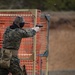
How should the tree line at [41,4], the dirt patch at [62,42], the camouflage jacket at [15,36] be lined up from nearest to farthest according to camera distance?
the camouflage jacket at [15,36], the dirt patch at [62,42], the tree line at [41,4]

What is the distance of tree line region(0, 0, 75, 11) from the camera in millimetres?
26719

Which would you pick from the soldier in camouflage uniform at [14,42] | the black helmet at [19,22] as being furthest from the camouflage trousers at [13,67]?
the black helmet at [19,22]

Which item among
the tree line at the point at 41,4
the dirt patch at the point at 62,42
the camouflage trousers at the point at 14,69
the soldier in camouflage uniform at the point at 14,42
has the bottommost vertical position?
the dirt patch at the point at 62,42

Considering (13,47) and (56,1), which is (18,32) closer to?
(13,47)

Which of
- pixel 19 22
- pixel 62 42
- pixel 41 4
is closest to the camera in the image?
pixel 19 22

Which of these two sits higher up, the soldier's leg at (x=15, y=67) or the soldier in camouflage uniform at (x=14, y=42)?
the soldier in camouflage uniform at (x=14, y=42)

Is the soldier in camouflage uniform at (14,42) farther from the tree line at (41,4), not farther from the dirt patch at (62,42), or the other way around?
the tree line at (41,4)

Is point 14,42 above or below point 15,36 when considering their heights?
below

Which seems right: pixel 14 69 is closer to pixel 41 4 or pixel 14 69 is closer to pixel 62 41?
pixel 62 41

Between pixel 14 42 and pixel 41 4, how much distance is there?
17.8 m

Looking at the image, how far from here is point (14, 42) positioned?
1055cm

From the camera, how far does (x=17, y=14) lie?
11.5m

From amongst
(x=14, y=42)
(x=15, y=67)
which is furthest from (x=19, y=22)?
(x=15, y=67)

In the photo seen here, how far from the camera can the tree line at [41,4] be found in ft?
87.7
